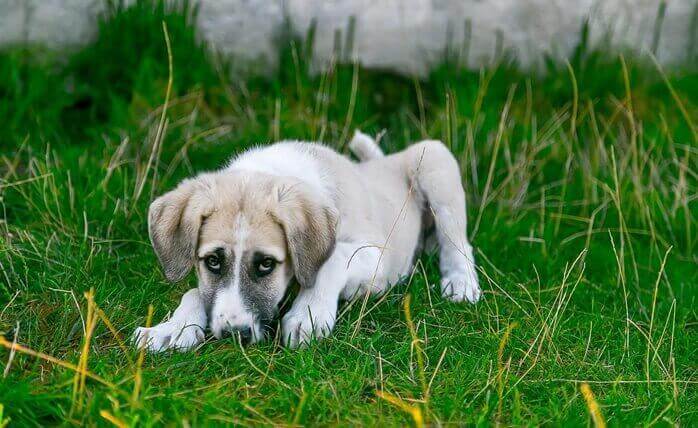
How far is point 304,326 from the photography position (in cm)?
428

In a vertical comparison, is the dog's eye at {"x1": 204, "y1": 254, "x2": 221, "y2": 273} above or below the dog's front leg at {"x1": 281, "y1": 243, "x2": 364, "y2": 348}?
above

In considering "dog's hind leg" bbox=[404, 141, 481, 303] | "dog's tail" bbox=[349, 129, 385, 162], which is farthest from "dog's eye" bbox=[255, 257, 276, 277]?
"dog's tail" bbox=[349, 129, 385, 162]

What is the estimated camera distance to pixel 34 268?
4.89 m

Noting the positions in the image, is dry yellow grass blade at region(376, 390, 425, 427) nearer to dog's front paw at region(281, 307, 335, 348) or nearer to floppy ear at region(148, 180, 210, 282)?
dog's front paw at region(281, 307, 335, 348)

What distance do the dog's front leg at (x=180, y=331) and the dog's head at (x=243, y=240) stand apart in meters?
0.13

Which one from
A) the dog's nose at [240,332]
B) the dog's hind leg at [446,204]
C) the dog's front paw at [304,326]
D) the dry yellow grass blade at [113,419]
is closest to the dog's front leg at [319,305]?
the dog's front paw at [304,326]

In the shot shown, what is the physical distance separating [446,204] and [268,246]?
1.87 meters

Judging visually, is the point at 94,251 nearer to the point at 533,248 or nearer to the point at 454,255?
the point at 454,255

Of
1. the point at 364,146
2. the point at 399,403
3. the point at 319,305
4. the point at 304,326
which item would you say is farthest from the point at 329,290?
the point at 364,146

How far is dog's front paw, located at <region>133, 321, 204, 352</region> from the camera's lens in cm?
414

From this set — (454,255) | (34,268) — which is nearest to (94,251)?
(34,268)

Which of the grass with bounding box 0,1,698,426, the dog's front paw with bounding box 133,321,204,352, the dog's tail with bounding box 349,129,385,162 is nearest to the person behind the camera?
the grass with bounding box 0,1,698,426

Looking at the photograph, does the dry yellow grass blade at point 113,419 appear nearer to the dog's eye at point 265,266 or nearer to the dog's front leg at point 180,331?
the dog's front leg at point 180,331

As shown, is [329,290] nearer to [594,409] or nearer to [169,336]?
[169,336]
